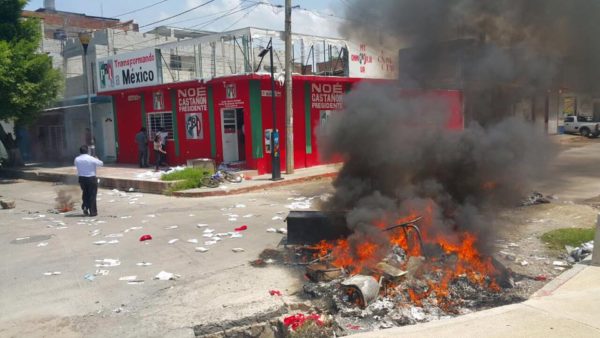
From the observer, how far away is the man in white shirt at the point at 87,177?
9.97m

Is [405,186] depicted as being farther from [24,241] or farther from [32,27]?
[32,27]

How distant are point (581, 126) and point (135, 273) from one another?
103ft

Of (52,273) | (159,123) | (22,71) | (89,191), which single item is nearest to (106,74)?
(22,71)

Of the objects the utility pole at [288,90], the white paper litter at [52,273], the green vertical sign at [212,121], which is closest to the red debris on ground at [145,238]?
the white paper litter at [52,273]

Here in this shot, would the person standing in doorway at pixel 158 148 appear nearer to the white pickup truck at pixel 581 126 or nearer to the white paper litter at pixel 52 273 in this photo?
the white paper litter at pixel 52 273

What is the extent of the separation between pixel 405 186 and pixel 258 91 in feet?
32.1

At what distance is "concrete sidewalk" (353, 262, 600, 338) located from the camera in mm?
3629

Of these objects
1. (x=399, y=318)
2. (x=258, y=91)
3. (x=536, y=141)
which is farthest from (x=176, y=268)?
(x=258, y=91)

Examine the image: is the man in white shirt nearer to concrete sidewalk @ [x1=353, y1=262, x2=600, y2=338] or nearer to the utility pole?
the utility pole

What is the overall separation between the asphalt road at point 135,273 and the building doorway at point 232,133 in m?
5.91

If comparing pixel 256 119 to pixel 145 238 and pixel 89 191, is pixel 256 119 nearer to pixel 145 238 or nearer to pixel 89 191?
pixel 89 191

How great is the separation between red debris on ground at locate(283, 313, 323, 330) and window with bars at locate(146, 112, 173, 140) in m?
15.1

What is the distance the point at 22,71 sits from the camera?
706 inches

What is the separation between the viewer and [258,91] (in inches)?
609
